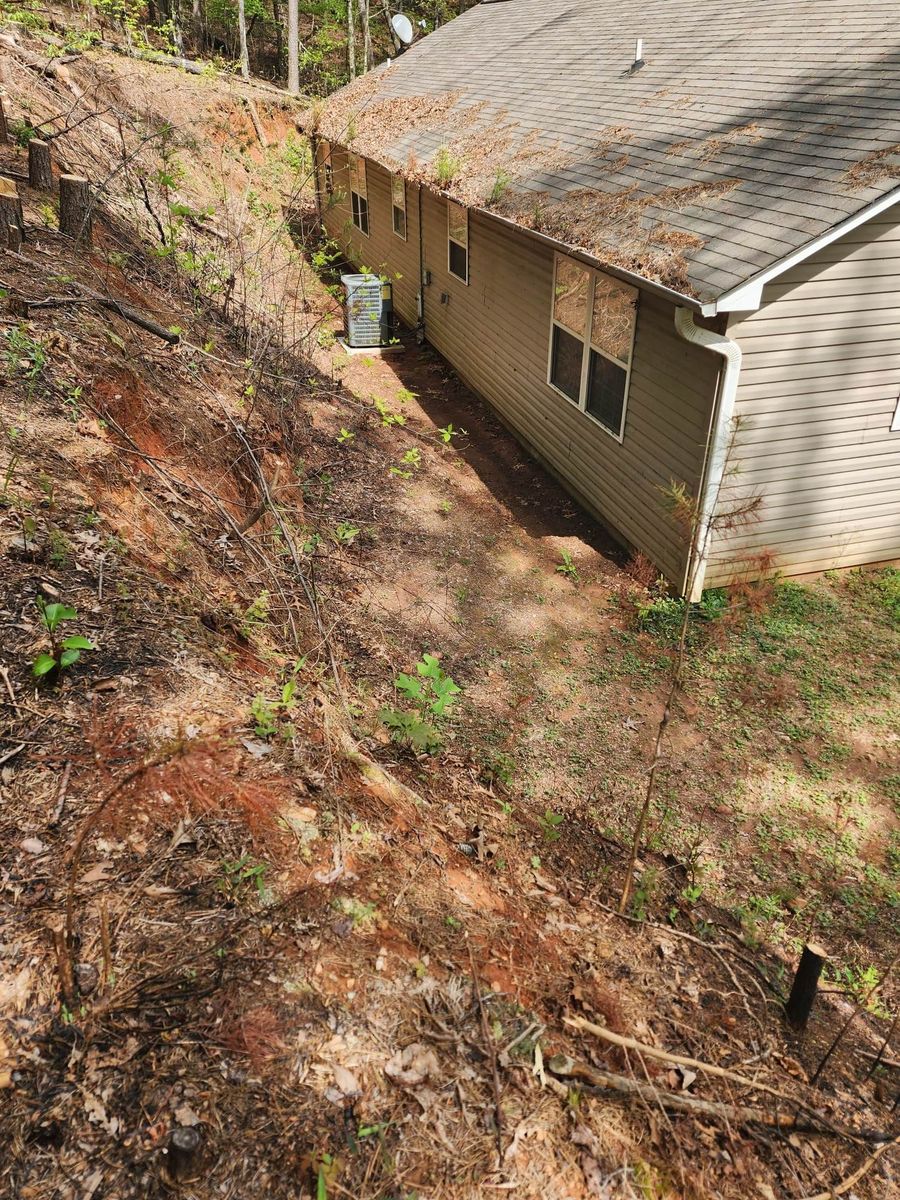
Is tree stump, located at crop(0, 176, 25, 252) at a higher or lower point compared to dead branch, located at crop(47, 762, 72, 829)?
higher

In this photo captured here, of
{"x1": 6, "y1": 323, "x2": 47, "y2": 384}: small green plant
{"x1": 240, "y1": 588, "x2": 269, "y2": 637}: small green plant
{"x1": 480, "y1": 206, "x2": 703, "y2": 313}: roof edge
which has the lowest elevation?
{"x1": 240, "y1": 588, "x2": 269, "y2": 637}: small green plant

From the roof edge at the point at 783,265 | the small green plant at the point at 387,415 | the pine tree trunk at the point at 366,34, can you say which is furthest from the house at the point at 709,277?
the pine tree trunk at the point at 366,34

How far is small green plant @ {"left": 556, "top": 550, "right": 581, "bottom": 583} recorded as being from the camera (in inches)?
341

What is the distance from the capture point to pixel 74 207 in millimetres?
8211

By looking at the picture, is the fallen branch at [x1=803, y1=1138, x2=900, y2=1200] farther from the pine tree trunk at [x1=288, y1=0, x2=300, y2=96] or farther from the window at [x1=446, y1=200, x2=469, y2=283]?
the pine tree trunk at [x1=288, y1=0, x2=300, y2=96]

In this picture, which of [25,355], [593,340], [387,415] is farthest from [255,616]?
[387,415]

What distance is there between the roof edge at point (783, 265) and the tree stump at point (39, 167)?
8.13m

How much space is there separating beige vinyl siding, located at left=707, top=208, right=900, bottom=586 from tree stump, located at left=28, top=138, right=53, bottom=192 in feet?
27.3

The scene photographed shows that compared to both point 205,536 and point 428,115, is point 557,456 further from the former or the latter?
point 428,115

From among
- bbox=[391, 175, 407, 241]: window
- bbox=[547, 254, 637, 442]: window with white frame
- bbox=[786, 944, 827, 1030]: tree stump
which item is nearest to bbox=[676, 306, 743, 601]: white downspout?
bbox=[547, 254, 637, 442]: window with white frame

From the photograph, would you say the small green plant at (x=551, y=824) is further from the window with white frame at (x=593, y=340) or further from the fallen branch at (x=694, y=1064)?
the window with white frame at (x=593, y=340)

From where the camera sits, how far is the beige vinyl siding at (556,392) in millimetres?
7516

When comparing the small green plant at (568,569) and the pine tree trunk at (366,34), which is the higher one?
the pine tree trunk at (366,34)

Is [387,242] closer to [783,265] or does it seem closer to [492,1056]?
[783,265]
